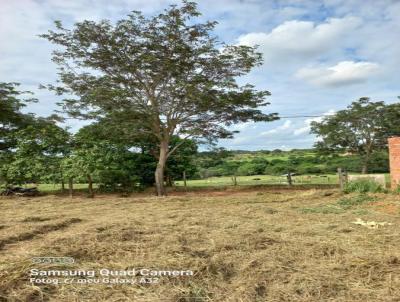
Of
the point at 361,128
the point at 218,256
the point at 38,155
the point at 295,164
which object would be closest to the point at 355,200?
the point at 218,256

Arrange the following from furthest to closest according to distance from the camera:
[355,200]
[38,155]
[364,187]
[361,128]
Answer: [361,128]
[38,155]
[364,187]
[355,200]

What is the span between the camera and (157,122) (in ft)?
44.5

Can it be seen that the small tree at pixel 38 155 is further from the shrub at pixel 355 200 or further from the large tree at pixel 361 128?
the large tree at pixel 361 128

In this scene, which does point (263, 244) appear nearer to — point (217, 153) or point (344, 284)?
point (344, 284)

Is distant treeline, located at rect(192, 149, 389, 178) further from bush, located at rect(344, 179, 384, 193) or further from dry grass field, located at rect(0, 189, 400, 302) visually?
dry grass field, located at rect(0, 189, 400, 302)

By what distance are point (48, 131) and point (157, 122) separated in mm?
3950

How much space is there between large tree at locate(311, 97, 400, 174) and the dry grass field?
16.6m

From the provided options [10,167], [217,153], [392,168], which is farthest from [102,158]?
[392,168]

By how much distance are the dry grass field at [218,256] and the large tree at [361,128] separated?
654 inches

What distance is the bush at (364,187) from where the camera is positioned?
9996mm

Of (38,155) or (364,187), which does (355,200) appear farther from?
(38,155)

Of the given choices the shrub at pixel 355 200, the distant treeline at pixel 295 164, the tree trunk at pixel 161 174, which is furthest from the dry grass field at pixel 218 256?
the distant treeline at pixel 295 164

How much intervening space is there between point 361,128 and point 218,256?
20.3 meters

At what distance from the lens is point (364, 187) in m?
10.2
